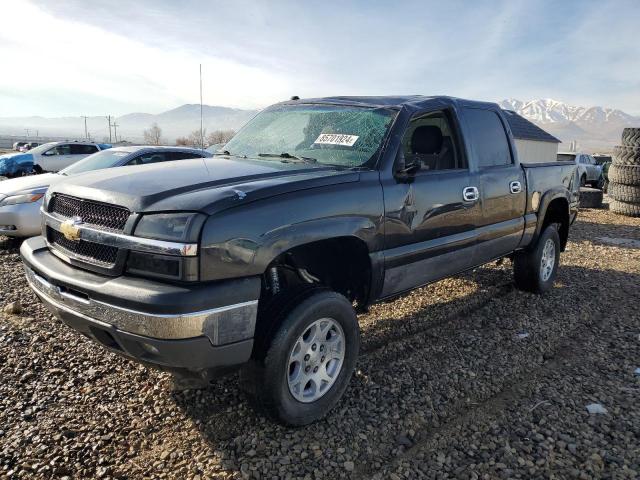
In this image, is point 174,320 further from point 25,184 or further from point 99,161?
point 99,161

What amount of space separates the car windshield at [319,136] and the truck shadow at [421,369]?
1.59 m

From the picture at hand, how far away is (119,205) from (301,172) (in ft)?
3.65

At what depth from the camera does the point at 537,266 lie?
214 inches

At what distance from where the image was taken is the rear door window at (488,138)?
14.4ft

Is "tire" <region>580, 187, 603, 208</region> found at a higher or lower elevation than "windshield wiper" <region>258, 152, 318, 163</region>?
lower

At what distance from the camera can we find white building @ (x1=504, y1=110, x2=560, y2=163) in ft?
94.3

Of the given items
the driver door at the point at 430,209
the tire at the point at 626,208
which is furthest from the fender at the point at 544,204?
the tire at the point at 626,208

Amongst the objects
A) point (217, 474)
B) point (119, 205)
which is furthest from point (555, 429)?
point (119, 205)

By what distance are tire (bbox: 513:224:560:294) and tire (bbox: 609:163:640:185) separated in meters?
8.15

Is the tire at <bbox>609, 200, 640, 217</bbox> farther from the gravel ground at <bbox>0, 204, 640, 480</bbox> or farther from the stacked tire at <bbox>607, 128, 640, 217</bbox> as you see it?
the gravel ground at <bbox>0, 204, 640, 480</bbox>

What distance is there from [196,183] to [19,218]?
5.20 meters

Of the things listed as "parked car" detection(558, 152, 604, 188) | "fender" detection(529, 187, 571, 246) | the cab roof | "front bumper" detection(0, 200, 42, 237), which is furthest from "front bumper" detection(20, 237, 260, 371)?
"parked car" detection(558, 152, 604, 188)

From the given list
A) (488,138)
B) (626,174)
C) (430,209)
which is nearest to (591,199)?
(626,174)

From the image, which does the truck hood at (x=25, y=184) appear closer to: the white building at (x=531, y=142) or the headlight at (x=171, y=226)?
the headlight at (x=171, y=226)
